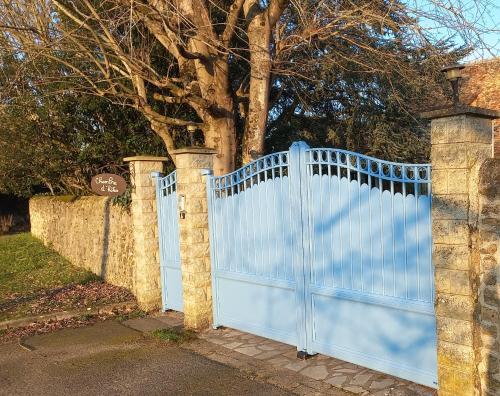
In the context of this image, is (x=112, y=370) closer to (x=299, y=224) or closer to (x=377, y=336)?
(x=299, y=224)

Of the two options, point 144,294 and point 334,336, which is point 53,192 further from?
point 334,336

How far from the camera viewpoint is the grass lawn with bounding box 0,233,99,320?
9.15 m

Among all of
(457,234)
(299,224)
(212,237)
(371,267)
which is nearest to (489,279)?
(457,234)

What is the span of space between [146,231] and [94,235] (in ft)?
12.0

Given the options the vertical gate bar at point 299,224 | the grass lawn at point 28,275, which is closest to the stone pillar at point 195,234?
the vertical gate bar at point 299,224

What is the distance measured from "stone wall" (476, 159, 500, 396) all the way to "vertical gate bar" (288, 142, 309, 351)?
6.52ft

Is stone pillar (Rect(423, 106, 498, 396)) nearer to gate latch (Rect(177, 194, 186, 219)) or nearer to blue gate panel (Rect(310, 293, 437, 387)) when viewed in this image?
blue gate panel (Rect(310, 293, 437, 387))

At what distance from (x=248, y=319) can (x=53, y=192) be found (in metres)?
12.9

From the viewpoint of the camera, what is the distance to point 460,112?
378cm

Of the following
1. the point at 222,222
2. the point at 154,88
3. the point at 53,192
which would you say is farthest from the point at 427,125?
the point at 53,192

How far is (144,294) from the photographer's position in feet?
27.0

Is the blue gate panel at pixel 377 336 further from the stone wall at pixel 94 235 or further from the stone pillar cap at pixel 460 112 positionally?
the stone wall at pixel 94 235

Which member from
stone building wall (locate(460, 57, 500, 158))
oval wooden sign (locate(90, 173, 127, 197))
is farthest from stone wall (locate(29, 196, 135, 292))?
stone building wall (locate(460, 57, 500, 158))

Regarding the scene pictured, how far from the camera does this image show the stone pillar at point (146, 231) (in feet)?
26.8
